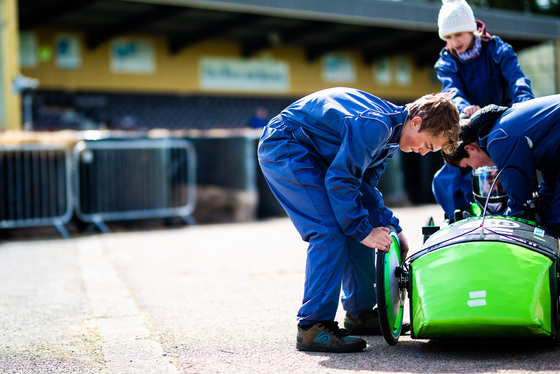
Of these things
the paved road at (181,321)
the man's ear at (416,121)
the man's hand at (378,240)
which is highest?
the man's ear at (416,121)

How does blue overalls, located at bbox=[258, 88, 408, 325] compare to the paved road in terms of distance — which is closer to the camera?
the paved road

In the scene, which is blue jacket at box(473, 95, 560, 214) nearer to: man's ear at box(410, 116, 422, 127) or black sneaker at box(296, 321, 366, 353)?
man's ear at box(410, 116, 422, 127)

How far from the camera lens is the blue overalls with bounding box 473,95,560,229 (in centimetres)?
372

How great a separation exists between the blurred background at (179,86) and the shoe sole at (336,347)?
23.4 feet

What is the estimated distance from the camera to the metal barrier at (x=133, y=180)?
406 inches

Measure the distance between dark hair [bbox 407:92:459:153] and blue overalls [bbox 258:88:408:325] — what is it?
106mm

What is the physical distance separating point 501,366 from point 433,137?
43.7 inches

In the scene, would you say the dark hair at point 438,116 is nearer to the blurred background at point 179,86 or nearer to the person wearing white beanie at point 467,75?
the person wearing white beanie at point 467,75

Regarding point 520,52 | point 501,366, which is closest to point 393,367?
point 501,366

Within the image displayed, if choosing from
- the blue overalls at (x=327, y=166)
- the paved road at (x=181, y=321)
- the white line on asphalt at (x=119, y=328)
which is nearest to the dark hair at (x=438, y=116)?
the blue overalls at (x=327, y=166)

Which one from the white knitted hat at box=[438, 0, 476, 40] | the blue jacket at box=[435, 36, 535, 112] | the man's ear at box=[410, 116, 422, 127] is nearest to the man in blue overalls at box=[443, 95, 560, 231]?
the man's ear at box=[410, 116, 422, 127]

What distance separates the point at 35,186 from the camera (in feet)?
32.5

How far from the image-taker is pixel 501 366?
9.96ft

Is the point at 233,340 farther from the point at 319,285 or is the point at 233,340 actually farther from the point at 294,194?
the point at 294,194
